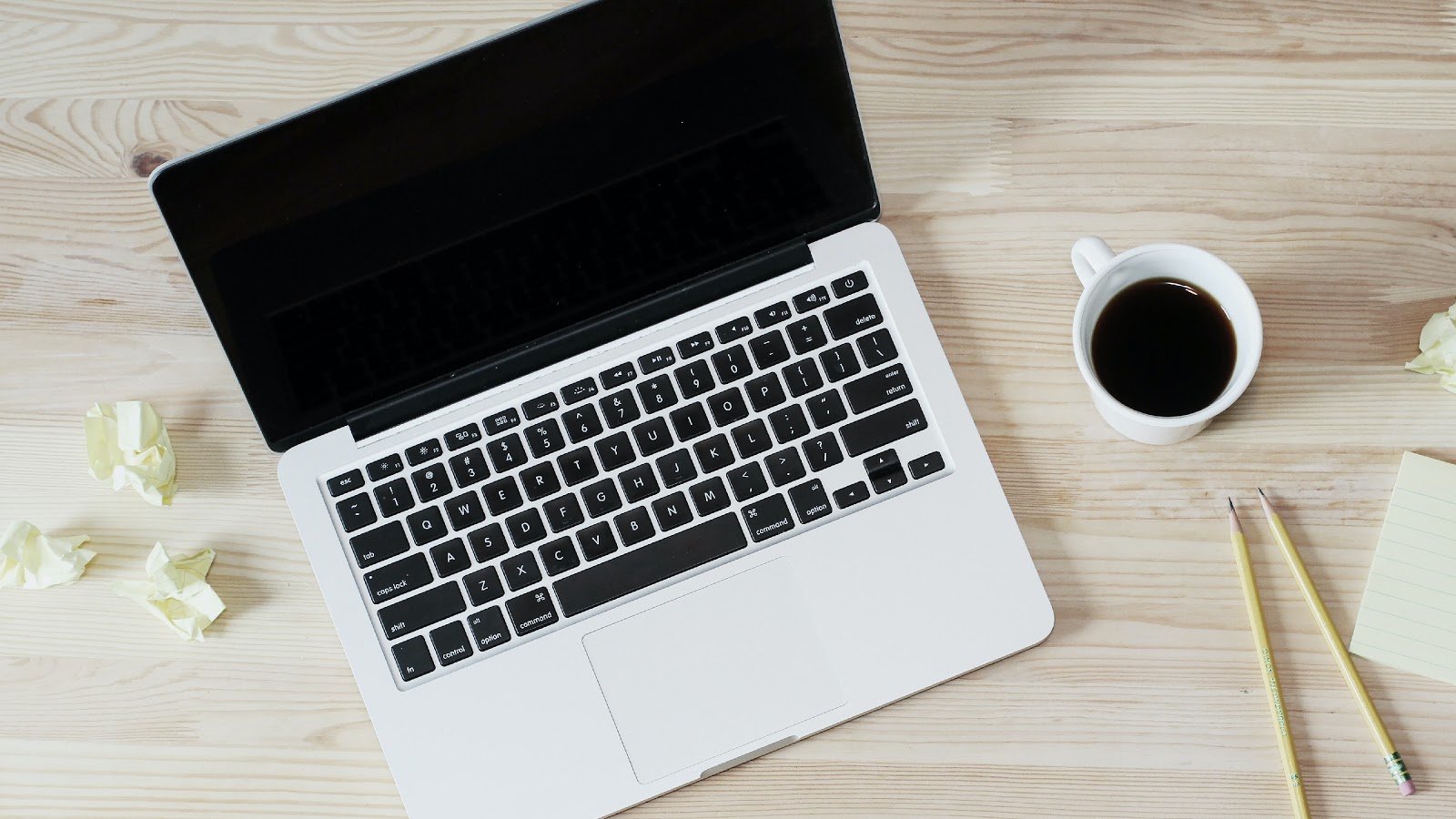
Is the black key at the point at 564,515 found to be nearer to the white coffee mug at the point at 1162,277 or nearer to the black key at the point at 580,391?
the black key at the point at 580,391

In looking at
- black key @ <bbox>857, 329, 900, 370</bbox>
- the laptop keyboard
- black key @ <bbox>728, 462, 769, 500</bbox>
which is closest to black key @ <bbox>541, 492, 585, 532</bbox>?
the laptop keyboard

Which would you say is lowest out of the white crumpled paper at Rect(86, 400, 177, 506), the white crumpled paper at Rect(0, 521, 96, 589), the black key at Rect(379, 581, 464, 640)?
the black key at Rect(379, 581, 464, 640)

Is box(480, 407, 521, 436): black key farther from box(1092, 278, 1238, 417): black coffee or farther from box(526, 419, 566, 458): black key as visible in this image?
box(1092, 278, 1238, 417): black coffee

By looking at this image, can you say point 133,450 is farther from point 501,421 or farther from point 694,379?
point 694,379

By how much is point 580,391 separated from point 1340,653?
0.54 m

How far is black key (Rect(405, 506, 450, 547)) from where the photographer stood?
2.35 ft

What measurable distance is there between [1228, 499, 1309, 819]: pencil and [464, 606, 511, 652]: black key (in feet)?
1.61

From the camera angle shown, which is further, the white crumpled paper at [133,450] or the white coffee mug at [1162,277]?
the white crumpled paper at [133,450]

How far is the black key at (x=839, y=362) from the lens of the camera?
0.72m

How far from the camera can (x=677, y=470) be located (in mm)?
714

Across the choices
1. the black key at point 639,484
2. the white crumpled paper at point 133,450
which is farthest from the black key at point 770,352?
the white crumpled paper at point 133,450

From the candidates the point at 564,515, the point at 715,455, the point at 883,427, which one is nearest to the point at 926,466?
the point at 883,427

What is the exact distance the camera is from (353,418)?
0.73 meters

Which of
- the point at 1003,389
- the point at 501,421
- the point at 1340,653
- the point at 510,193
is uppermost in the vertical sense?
the point at 510,193
